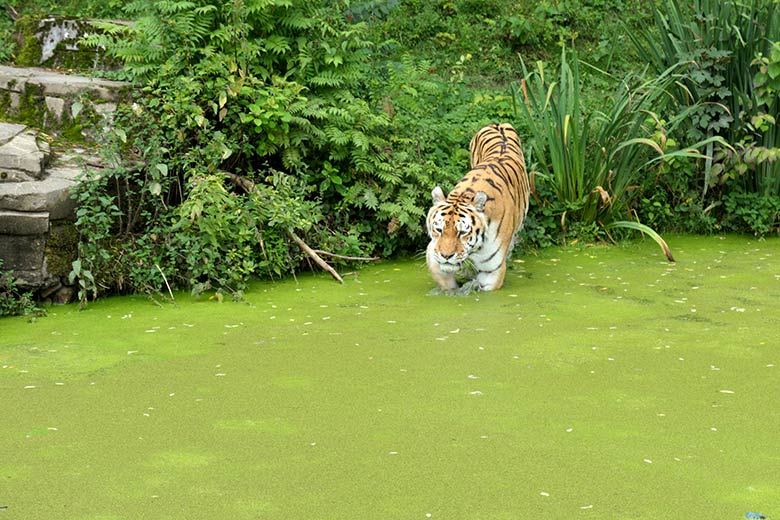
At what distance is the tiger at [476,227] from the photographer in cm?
666

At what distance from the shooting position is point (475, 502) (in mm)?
3635

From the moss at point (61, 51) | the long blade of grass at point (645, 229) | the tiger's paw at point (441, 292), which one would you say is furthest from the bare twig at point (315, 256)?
Result: the moss at point (61, 51)

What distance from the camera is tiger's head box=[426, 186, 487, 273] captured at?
21.8ft

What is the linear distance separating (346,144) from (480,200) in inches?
56.0

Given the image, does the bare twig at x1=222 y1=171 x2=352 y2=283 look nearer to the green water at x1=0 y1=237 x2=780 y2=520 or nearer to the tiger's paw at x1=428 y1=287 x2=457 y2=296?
the green water at x1=0 y1=237 x2=780 y2=520

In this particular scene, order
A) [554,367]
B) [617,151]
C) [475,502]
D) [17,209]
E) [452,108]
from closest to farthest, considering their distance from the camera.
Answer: [475,502]
[554,367]
[17,209]
[617,151]
[452,108]

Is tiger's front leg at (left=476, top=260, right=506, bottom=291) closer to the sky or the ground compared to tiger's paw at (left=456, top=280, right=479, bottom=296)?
closer to the sky

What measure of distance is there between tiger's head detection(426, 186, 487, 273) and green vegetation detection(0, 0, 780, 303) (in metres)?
0.80

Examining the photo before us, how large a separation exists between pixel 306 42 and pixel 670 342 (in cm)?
360

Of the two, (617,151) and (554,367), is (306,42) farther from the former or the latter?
(554,367)

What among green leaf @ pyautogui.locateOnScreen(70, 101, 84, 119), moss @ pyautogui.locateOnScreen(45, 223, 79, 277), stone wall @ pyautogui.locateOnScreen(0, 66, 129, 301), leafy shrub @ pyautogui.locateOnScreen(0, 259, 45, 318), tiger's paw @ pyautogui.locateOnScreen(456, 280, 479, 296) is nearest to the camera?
leafy shrub @ pyautogui.locateOnScreen(0, 259, 45, 318)

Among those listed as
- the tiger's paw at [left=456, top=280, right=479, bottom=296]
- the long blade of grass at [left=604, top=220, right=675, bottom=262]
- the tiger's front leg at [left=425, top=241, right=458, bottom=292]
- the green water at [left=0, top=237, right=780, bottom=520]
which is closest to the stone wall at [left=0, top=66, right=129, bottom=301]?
the green water at [left=0, top=237, right=780, bottom=520]

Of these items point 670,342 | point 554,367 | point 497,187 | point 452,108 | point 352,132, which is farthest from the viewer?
point 452,108

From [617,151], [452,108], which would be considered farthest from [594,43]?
[617,151]
